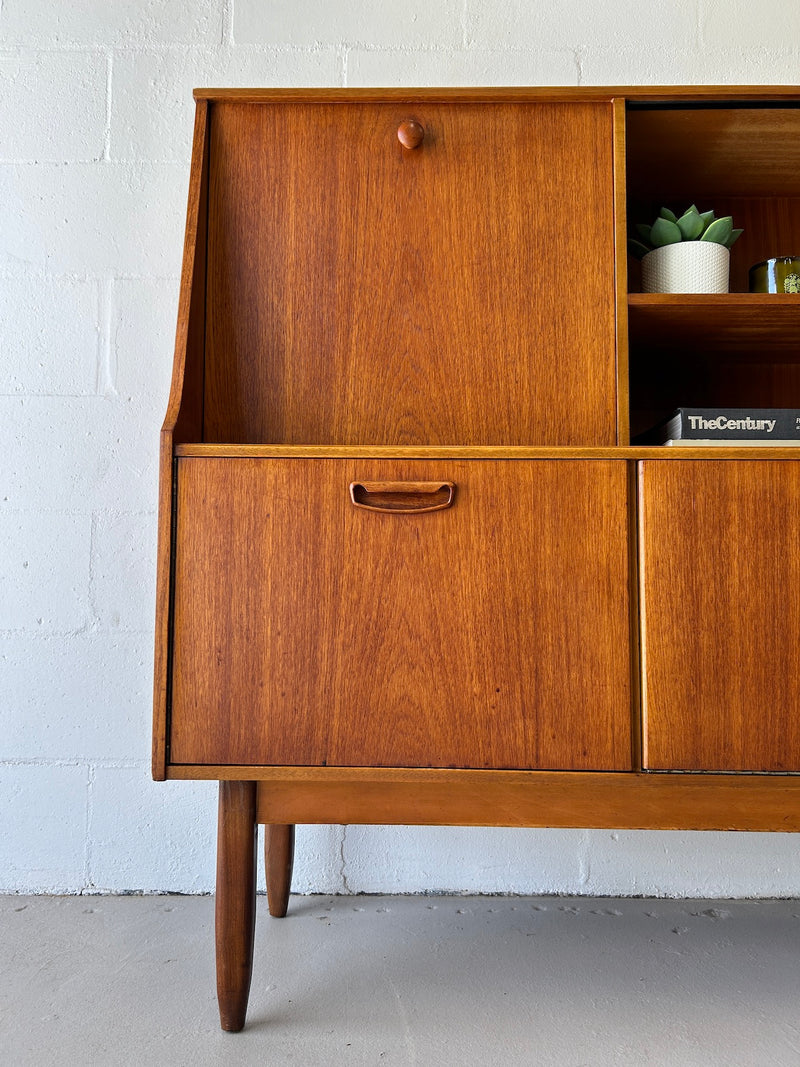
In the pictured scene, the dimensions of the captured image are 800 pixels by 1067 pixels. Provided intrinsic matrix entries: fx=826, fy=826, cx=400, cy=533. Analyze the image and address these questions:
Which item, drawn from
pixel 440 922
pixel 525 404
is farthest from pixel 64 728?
pixel 525 404

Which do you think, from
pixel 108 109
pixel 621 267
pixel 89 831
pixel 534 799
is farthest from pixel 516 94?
pixel 89 831

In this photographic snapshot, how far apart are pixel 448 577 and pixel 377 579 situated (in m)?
0.09

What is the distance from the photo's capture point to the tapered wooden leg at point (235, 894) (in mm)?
1014

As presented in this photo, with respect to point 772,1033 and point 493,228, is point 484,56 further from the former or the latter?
point 772,1033

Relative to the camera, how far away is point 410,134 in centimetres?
116

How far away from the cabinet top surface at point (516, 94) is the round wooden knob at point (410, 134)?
0.15 feet

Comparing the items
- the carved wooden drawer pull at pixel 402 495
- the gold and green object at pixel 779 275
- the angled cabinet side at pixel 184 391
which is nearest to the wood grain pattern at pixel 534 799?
the angled cabinet side at pixel 184 391

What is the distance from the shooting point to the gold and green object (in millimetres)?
1229

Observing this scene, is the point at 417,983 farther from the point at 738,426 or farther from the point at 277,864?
the point at 738,426

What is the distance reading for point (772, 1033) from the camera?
1.04 meters

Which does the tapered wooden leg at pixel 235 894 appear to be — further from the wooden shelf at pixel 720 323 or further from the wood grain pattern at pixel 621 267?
the wooden shelf at pixel 720 323

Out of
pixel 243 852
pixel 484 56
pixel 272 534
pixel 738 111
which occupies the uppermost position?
pixel 484 56

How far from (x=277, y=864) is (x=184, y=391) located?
31.4 inches

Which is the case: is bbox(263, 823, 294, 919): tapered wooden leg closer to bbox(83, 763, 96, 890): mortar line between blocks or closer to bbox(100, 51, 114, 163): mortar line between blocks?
bbox(83, 763, 96, 890): mortar line between blocks
